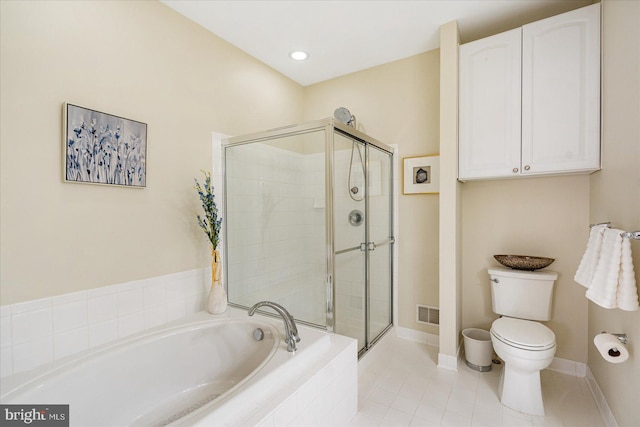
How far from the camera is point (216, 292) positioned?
2068mm

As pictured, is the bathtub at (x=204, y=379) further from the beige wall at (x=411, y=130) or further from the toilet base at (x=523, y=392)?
the beige wall at (x=411, y=130)

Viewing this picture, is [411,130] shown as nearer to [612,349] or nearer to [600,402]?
[612,349]

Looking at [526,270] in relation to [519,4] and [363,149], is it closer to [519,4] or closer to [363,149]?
[363,149]

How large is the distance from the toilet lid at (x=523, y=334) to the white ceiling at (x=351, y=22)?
2099mm

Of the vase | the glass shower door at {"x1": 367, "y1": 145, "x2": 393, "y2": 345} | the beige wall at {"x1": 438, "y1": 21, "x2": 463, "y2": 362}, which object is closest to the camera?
the vase

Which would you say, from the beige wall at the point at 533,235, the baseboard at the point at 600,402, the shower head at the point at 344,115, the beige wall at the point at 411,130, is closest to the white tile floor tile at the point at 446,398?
the baseboard at the point at 600,402

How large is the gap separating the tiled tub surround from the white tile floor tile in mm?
1355

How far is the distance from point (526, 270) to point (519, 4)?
5.92 ft

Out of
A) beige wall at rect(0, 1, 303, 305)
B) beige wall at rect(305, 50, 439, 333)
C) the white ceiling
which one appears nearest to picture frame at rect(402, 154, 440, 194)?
beige wall at rect(305, 50, 439, 333)

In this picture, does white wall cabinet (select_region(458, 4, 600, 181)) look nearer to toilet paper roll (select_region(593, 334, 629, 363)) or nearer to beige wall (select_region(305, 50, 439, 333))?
beige wall (select_region(305, 50, 439, 333))

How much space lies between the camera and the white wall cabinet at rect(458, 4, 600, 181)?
1792 millimetres

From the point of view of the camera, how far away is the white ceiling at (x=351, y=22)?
1.97m

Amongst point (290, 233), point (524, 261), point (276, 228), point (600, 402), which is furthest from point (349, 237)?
point (600, 402)

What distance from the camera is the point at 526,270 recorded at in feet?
7.11
